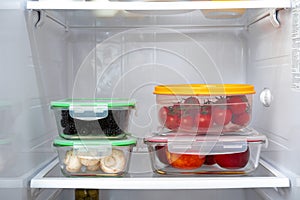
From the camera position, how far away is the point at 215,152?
1.19 meters

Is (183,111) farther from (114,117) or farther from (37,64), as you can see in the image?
(37,64)

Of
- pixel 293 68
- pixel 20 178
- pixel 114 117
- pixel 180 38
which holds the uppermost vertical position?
pixel 180 38

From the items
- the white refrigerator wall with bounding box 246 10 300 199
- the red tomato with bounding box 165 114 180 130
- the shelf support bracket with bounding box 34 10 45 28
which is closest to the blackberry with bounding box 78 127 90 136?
the red tomato with bounding box 165 114 180 130

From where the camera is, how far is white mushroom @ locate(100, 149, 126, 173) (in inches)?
46.7

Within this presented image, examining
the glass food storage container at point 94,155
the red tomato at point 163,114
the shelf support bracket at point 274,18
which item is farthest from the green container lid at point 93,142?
the shelf support bracket at point 274,18

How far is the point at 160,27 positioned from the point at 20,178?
832 mm

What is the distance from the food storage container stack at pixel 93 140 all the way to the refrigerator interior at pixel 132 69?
3.5 inches

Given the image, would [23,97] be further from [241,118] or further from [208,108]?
[241,118]

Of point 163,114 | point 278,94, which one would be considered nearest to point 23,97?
point 163,114

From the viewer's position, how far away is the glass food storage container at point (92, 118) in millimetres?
1183

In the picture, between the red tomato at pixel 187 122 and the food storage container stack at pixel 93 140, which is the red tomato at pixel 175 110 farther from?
the food storage container stack at pixel 93 140

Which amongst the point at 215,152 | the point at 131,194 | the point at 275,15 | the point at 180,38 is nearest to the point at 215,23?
the point at 180,38

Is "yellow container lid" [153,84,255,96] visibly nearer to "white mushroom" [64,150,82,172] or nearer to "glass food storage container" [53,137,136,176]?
"glass food storage container" [53,137,136,176]

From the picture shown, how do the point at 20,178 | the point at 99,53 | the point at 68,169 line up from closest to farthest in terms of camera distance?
1. the point at 20,178
2. the point at 68,169
3. the point at 99,53
